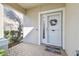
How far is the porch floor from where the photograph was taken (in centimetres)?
314

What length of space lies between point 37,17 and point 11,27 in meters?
0.78

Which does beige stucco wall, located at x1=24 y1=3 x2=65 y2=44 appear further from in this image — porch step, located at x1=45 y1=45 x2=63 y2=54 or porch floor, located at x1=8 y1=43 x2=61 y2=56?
porch step, located at x1=45 y1=45 x2=63 y2=54

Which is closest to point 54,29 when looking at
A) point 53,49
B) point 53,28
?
point 53,28

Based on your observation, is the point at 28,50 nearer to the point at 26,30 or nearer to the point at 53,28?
the point at 26,30

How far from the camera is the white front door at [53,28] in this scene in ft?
11.0

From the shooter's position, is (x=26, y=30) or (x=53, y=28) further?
(x=53, y=28)

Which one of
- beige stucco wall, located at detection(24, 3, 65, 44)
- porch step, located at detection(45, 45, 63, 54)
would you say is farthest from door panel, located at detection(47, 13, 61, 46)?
beige stucco wall, located at detection(24, 3, 65, 44)

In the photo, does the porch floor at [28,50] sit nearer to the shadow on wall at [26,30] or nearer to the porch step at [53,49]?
the porch step at [53,49]

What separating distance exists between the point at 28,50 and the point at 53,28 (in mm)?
949

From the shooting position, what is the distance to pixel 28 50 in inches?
127

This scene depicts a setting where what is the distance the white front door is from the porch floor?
0.94 feet

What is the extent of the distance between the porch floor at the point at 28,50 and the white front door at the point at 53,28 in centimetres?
29

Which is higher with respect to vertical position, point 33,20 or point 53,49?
point 33,20

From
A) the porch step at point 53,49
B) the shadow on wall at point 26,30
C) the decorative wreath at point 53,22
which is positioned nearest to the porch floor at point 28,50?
the porch step at point 53,49
